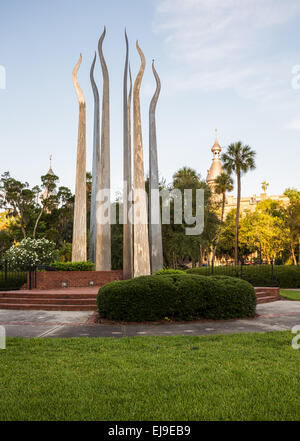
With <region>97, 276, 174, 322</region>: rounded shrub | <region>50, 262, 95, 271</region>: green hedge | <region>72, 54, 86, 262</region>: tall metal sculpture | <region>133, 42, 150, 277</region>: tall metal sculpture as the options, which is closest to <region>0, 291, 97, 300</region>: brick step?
<region>97, 276, 174, 322</region>: rounded shrub

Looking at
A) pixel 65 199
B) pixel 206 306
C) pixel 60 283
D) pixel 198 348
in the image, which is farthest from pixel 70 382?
pixel 65 199

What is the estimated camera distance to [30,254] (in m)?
19.5

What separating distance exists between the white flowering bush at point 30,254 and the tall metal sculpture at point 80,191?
2.28 meters

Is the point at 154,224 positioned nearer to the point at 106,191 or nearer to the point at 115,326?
the point at 106,191

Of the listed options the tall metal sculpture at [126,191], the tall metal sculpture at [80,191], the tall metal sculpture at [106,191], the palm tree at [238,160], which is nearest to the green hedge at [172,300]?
the tall metal sculpture at [126,191]

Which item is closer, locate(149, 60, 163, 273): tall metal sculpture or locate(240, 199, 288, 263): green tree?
locate(149, 60, 163, 273): tall metal sculpture

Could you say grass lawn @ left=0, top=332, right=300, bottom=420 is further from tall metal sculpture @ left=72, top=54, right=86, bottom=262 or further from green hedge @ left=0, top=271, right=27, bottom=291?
tall metal sculpture @ left=72, top=54, right=86, bottom=262

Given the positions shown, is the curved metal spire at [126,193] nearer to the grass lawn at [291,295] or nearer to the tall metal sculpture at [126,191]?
the tall metal sculpture at [126,191]

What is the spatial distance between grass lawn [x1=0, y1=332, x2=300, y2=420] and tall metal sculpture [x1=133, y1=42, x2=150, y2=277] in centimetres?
1174

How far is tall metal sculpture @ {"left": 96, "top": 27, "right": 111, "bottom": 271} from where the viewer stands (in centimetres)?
1897

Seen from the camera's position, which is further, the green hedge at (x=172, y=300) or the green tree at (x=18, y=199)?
the green tree at (x=18, y=199)

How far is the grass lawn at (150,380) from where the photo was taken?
3.38 metres

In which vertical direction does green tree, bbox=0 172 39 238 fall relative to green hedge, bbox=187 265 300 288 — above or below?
above

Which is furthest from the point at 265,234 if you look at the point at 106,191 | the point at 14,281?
the point at 14,281
